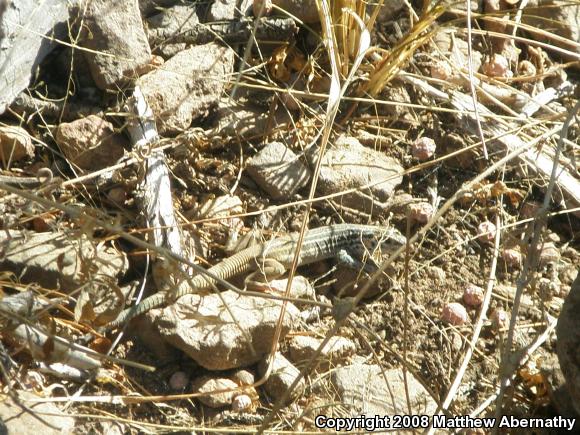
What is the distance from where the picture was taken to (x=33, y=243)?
3.32m

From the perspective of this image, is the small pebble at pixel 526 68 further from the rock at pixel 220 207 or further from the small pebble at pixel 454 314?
the rock at pixel 220 207

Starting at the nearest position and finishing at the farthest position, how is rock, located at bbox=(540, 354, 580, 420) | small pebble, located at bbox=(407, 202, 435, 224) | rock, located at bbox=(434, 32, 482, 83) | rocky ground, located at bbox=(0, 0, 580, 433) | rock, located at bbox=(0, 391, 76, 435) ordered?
1. rock, located at bbox=(0, 391, 76, 435)
2. rock, located at bbox=(540, 354, 580, 420)
3. rocky ground, located at bbox=(0, 0, 580, 433)
4. small pebble, located at bbox=(407, 202, 435, 224)
5. rock, located at bbox=(434, 32, 482, 83)

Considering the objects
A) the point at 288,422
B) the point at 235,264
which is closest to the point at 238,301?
the point at 235,264

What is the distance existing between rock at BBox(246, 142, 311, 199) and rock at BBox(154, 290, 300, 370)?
706mm

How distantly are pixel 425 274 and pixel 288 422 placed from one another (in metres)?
1.12

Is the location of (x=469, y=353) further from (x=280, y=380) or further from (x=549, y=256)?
(x=549, y=256)

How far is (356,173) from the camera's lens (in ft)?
13.1

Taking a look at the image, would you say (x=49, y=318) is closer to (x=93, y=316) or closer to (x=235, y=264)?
(x=93, y=316)

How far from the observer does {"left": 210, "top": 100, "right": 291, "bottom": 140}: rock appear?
399 centimetres

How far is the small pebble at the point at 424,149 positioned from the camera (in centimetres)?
412

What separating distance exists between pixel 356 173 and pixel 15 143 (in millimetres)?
1681

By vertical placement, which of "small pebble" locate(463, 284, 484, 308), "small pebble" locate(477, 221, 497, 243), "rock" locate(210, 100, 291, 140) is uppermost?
"rock" locate(210, 100, 291, 140)

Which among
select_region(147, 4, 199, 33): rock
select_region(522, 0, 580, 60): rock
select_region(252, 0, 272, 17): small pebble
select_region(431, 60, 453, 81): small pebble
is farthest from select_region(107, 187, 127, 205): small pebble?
select_region(522, 0, 580, 60): rock

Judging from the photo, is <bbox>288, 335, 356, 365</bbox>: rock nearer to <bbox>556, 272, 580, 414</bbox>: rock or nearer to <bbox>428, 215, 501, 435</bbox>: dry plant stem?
<bbox>428, 215, 501, 435</bbox>: dry plant stem
